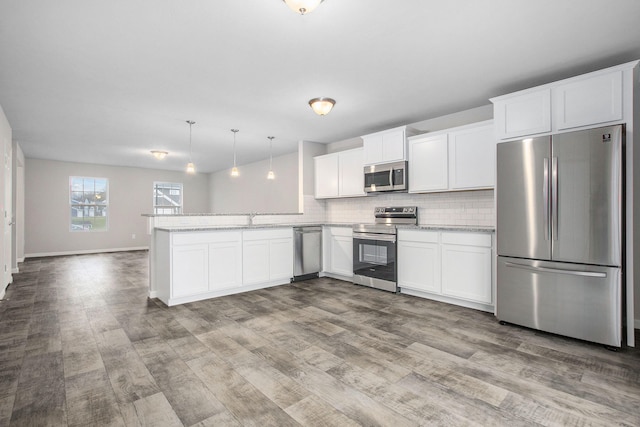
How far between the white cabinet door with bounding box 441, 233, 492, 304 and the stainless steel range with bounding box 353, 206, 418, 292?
2.42 ft

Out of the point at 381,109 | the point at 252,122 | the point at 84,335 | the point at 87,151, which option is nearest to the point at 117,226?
the point at 87,151

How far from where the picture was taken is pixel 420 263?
4227 millimetres

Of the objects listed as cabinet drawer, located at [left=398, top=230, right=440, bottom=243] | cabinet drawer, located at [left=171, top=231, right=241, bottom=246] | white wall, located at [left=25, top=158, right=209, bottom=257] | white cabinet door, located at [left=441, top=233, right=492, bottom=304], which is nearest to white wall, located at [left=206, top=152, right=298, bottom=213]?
white wall, located at [left=25, top=158, right=209, bottom=257]

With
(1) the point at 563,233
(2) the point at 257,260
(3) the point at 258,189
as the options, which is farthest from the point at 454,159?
(3) the point at 258,189

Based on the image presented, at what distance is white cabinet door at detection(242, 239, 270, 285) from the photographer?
4570mm

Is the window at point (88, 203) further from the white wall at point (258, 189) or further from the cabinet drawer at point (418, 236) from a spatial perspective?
the cabinet drawer at point (418, 236)

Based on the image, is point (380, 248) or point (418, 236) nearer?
point (418, 236)

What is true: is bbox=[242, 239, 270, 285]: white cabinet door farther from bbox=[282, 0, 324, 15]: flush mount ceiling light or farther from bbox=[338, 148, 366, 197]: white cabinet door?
bbox=[282, 0, 324, 15]: flush mount ceiling light

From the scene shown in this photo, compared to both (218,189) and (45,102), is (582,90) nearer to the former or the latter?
(45,102)

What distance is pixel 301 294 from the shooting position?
4.46 metres

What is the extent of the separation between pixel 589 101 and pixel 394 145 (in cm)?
225

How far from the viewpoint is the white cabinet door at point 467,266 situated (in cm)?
361

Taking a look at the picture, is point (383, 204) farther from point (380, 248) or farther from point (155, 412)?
point (155, 412)

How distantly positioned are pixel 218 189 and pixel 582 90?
31.9 ft
